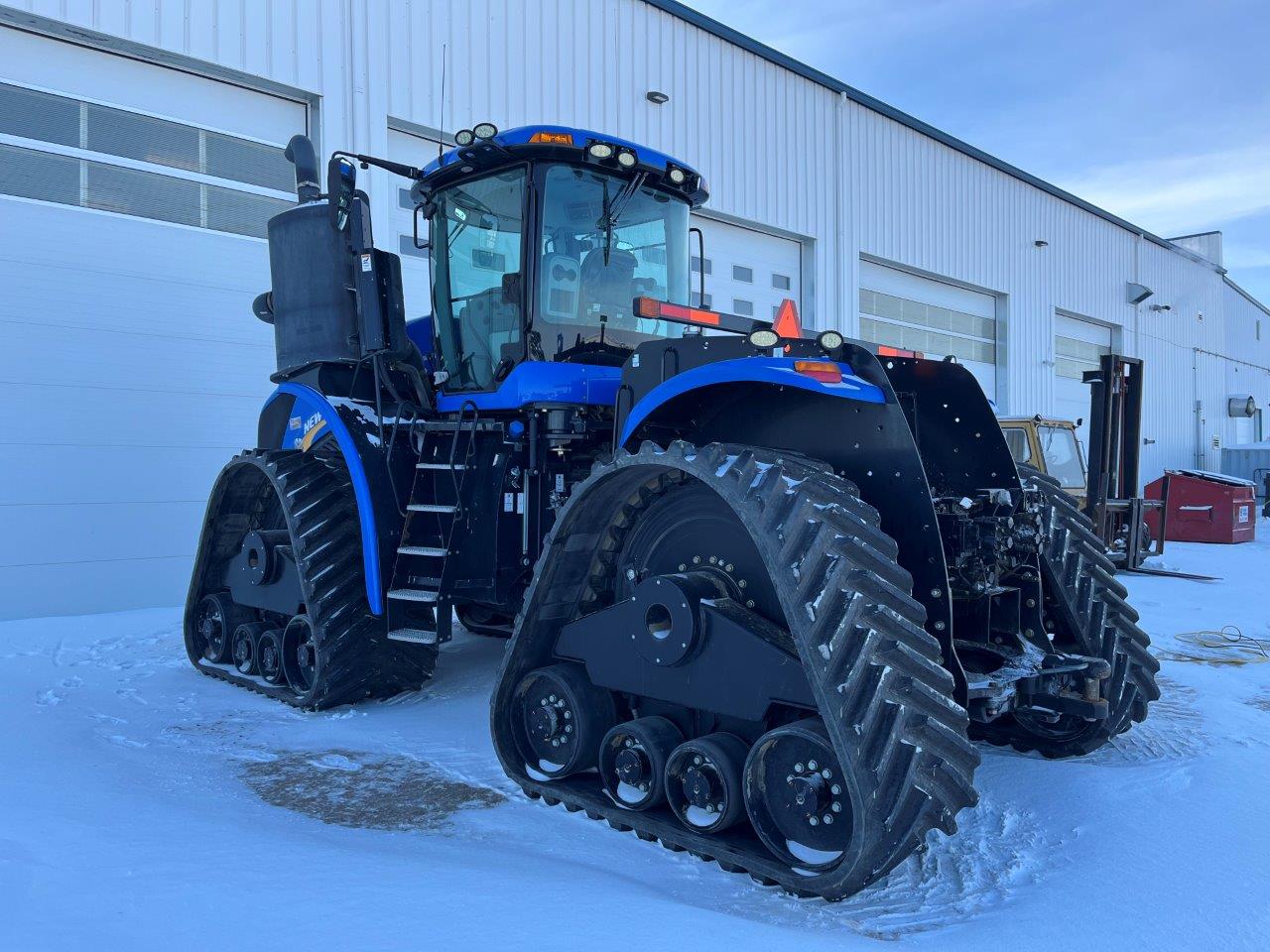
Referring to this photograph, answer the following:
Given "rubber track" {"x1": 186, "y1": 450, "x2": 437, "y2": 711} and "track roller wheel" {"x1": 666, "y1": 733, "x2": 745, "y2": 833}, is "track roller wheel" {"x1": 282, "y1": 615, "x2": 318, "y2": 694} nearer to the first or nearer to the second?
"rubber track" {"x1": 186, "y1": 450, "x2": 437, "y2": 711}

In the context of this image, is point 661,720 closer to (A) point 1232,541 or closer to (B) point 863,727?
(B) point 863,727

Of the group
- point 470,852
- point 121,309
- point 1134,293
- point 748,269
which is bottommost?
point 470,852

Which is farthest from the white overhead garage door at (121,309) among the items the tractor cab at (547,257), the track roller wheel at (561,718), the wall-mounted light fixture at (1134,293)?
the wall-mounted light fixture at (1134,293)

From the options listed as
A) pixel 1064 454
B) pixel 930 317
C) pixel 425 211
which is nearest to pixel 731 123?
pixel 930 317

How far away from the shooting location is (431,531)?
5.18m

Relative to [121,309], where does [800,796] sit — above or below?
below

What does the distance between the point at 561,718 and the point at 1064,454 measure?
425 inches

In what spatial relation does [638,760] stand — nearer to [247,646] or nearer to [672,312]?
[672,312]

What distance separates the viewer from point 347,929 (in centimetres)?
256

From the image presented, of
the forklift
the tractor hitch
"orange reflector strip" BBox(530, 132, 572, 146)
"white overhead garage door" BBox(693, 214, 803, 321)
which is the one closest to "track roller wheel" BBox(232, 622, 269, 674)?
"orange reflector strip" BBox(530, 132, 572, 146)

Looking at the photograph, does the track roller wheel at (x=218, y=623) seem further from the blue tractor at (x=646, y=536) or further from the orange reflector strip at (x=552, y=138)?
the orange reflector strip at (x=552, y=138)

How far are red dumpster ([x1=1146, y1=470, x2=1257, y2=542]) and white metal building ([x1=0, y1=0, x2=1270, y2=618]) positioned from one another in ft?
23.2

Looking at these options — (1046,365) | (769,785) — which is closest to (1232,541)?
(1046,365)

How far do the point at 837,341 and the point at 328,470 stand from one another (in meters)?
3.42
